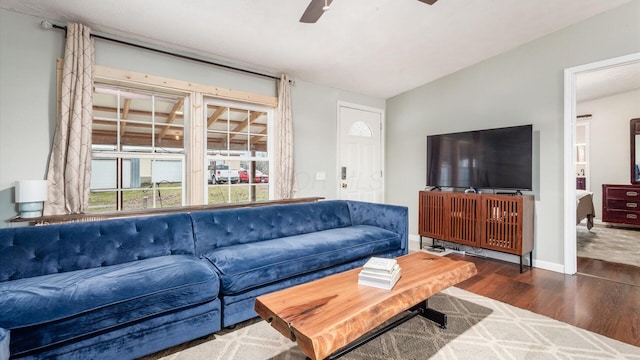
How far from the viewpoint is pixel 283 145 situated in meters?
3.62

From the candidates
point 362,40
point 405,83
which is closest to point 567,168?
point 405,83

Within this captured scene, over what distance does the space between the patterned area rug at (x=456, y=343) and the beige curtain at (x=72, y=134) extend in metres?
1.57

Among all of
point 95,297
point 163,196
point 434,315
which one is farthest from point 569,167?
point 163,196

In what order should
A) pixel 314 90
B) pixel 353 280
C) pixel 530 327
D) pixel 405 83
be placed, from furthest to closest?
pixel 405 83 < pixel 314 90 < pixel 530 327 < pixel 353 280

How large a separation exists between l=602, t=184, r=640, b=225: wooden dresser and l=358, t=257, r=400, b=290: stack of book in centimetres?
625

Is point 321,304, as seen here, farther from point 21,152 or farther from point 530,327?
point 21,152

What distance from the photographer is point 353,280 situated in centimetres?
172

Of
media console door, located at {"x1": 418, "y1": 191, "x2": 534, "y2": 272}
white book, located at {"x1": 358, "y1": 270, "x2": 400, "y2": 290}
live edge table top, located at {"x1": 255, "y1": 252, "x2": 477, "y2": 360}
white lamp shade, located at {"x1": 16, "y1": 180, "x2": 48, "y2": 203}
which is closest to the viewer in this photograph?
live edge table top, located at {"x1": 255, "y1": 252, "x2": 477, "y2": 360}

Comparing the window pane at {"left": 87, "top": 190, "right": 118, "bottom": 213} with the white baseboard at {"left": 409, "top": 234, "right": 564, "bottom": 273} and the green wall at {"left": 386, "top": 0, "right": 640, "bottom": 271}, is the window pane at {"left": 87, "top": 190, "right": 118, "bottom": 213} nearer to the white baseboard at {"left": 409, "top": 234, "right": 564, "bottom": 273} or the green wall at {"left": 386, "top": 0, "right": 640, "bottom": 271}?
the white baseboard at {"left": 409, "top": 234, "right": 564, "bottom": 273}

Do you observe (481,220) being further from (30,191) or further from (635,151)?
(635,151)

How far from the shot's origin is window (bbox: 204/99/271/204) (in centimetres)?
331

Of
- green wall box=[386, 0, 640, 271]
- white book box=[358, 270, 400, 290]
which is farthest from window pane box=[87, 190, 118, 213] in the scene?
green wall box=[386, 0, 640, 271]

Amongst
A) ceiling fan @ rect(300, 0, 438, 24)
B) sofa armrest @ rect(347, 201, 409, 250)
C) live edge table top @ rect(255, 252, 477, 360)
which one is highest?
ceiling fan @ rect(300, 0, 438, 24)

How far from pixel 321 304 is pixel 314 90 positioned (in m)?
3.33
